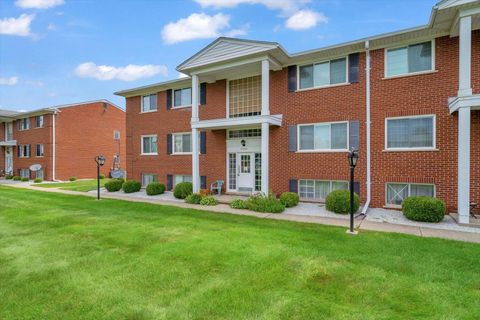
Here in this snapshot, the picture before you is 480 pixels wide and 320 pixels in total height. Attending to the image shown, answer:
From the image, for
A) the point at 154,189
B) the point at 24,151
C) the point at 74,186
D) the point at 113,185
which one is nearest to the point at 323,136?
the point at 154,189

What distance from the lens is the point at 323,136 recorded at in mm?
12047

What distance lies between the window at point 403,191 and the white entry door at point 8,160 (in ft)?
118

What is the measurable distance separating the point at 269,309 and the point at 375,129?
9.38 meters

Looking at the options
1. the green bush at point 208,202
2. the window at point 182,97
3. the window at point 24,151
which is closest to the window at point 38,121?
the window at point 24,151

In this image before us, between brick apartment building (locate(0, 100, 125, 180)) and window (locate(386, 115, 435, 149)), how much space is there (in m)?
26.3

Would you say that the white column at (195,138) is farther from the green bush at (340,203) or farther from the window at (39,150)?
the window at (39,150)

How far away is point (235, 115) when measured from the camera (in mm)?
14492

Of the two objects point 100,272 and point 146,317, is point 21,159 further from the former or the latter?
point 146,317

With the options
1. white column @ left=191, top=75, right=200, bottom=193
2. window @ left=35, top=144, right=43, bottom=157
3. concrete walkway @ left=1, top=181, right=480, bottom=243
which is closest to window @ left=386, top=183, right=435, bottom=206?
concrete walkway @ left=1, top=181, right=480, bottom=243

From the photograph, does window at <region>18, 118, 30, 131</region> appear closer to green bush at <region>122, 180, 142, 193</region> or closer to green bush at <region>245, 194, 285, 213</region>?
green bush at <region>122, 180, 142, 193</region>

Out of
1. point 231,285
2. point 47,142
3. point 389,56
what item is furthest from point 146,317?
point 47,142

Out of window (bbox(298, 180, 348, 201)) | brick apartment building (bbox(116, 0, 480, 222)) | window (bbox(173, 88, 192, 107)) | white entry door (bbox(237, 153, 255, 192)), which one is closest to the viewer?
brick apartment building (bbox(116, 0, 480, 222))

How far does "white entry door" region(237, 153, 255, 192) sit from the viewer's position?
46.0 ft

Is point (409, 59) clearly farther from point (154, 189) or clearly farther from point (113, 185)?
point (113, 185)
